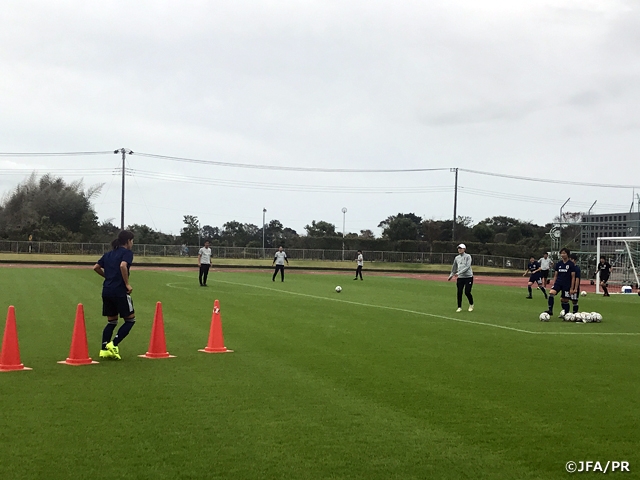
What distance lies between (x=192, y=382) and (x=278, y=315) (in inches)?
369

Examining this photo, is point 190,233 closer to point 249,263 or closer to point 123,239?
point 249,263

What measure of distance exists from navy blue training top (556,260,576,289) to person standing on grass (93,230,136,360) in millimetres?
11955

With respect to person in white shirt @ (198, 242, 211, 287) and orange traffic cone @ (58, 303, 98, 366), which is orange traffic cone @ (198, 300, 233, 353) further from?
person in white shirt @ (198, 242, 211, 287)

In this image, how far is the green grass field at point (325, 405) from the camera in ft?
19.6

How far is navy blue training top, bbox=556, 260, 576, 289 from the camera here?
62.1 feet

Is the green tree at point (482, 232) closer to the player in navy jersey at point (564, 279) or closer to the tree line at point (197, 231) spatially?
the tree line at point (197, 231)

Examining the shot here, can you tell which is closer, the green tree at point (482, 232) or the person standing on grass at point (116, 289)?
the person standing on grass at point (116, 289)

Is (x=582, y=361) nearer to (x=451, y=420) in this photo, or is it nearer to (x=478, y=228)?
(x=451, y=420)

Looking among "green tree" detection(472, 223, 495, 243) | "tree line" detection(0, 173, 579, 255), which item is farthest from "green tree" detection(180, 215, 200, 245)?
"green tree" detection(472, 223, 495, 243)

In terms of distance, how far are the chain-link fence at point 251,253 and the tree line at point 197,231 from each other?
526 centimetres

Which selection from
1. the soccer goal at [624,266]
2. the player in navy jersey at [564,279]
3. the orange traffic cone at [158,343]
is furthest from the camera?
the soccer goal at [624,266]

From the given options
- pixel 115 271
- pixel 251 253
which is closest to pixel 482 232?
pixel 251 253

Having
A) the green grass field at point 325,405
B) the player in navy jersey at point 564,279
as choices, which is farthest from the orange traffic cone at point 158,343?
the player in navy jersey at point 564,279

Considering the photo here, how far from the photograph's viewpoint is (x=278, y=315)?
18625 millimetres
